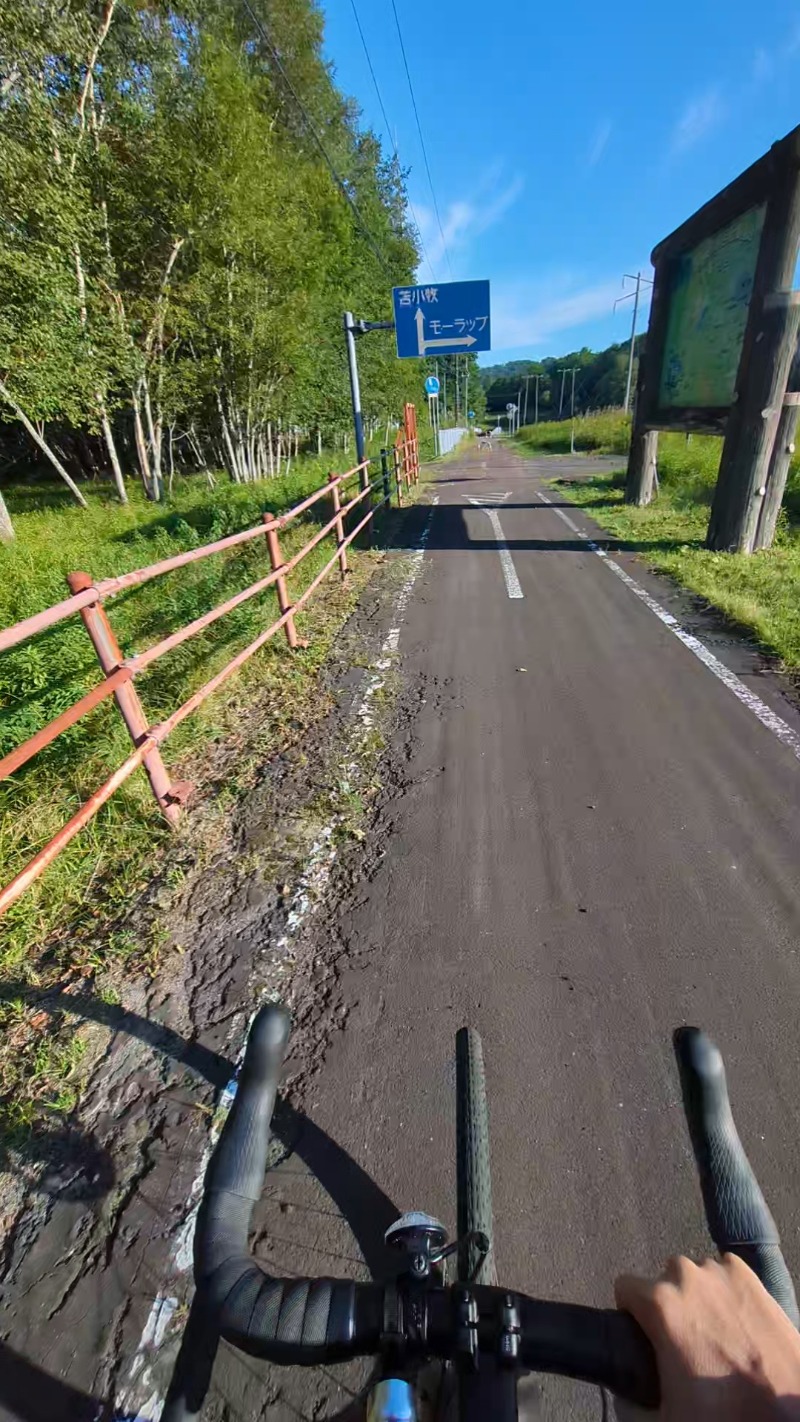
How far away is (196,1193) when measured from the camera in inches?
58.1

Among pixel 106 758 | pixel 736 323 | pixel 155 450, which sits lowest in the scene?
pixel 106 758

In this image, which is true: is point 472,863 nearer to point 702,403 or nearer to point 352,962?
point 352,962

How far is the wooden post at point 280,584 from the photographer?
13.9 feet

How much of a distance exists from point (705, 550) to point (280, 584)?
5.58 metres

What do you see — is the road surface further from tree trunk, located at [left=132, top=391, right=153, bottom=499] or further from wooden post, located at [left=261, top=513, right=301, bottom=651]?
tree trunk, located at [left=132, top=391, right=153, bottom=499]

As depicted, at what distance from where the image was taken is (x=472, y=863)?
2510 mm

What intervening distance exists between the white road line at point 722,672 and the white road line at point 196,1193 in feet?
8.20

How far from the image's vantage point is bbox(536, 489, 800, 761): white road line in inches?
131

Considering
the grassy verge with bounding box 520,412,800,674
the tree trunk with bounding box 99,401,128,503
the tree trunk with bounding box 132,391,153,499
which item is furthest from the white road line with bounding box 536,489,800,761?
the tree trunk with bounding box 132,391,153,499

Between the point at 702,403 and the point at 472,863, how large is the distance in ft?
25.8

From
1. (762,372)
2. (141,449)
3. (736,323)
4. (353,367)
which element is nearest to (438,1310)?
(762,372)

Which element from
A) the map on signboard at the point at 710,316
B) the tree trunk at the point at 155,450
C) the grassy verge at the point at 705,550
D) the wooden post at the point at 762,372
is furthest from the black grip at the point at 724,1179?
the tree trunk at the point at 155,450

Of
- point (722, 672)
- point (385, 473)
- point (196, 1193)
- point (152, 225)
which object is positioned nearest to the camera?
point (196, 1193)

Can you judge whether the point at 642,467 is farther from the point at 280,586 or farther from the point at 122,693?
the point at 122,693
